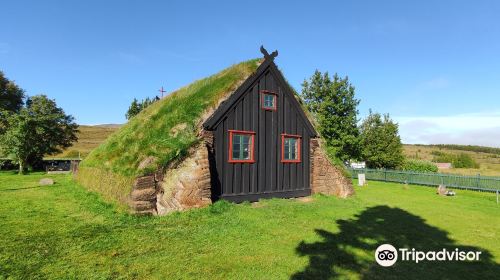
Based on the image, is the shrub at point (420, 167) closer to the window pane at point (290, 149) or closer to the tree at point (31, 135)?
the window pane at point (290, 149)

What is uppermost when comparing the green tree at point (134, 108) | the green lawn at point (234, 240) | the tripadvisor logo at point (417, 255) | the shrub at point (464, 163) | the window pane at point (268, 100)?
the green tree at point (134, 108)

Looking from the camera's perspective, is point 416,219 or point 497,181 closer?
point 416,219

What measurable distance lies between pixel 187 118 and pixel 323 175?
8.63 metres

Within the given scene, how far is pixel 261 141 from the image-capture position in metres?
15.5

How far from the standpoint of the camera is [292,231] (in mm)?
10250

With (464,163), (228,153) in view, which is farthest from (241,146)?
(464,163)

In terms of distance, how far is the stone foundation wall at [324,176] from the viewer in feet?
57.8

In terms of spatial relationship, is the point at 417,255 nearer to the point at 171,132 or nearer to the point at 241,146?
the point at 241,146

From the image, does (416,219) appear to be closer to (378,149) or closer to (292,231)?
(292,231)

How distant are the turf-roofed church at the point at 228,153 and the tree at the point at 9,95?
1553 inches

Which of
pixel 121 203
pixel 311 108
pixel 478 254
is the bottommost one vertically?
pixel 478 254

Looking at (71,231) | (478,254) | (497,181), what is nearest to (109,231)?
(71,231)

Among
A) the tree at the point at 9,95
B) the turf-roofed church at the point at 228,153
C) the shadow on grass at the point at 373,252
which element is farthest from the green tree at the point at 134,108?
the shadow on grass at the point at 373,252

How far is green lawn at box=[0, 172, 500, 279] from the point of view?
275 inches
